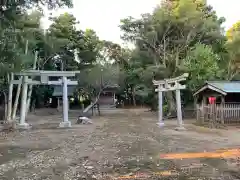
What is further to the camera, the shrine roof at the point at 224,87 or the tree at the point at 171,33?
the tree at the point at 171,33

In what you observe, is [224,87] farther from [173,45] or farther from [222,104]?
[173,45]

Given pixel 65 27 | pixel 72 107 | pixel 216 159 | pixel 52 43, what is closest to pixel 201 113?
pixel 216 159

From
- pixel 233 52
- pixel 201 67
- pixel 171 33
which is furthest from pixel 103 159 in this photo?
pixel 171 33

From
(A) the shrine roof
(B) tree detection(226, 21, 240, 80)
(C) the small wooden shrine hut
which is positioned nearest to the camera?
(C) the small wooden shrine hut

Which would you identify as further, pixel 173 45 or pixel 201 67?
pixel 173 45

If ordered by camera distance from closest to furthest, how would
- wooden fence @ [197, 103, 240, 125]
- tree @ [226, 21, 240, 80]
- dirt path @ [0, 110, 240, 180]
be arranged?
dirt path @ [0, 110, 240, 180], wooden fence @ [197, 103, 240, 125], tree @ [226, 21, 240, 80]

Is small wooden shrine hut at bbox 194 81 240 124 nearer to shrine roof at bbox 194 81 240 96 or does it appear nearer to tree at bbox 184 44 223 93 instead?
shrine roof at bbox 194 81 240 96

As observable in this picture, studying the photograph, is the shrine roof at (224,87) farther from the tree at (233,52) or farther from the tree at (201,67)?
the tree at (233,52)

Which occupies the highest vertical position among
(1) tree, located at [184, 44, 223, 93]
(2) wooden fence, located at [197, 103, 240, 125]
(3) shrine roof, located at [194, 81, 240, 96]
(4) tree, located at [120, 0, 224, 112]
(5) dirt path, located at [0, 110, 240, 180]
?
(4) tree, located at [120, 0, 224, 112]

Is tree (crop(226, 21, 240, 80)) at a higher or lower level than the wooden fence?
higher

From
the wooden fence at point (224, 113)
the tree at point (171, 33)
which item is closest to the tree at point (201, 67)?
the tree at point (171, 33)

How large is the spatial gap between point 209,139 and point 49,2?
8646mm

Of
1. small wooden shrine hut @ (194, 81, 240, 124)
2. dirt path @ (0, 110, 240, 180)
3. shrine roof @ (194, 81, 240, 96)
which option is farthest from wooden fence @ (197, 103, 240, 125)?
dirt path @ (0, 110, 240, 180)

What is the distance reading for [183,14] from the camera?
2858 cm
